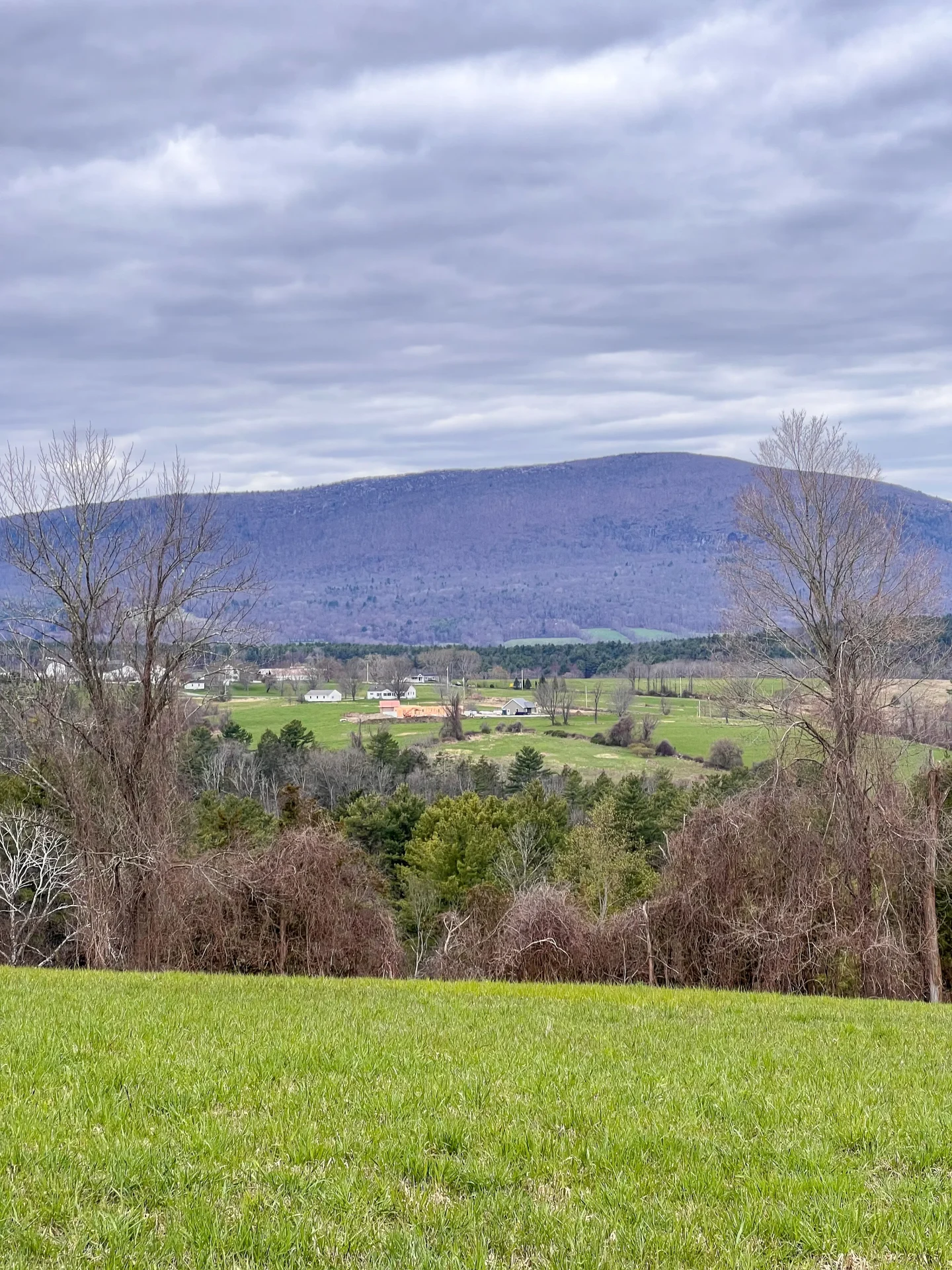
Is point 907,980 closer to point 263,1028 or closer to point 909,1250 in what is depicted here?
point 263,1028

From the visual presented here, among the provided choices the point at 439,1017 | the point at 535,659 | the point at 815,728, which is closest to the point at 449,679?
the point at 535,659

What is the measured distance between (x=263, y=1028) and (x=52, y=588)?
1548 centimetres

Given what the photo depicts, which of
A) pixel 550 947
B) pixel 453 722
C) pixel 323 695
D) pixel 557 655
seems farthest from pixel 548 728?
pixel 550 947

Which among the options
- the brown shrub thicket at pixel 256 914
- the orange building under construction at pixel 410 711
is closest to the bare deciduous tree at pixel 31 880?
the brown shrub thicket at pixel 256 914

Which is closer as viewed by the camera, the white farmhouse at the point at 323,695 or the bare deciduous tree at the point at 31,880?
the bare deciduous tree at the point at 31,880

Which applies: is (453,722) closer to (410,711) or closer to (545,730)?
(545,730)

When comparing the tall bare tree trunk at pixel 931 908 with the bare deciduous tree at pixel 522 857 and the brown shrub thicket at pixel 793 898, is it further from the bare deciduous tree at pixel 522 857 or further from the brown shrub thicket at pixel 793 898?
the bare deciduous tree at pixel 522 857

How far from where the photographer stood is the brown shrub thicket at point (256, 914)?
21812mm

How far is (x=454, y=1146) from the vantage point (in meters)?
5.82

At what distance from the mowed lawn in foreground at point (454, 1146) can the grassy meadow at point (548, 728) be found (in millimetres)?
58814

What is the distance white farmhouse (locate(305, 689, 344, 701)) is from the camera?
400 ft

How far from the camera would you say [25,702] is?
21625 millimetres

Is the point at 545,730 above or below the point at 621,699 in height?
below

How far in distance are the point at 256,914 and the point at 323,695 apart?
342 ft
